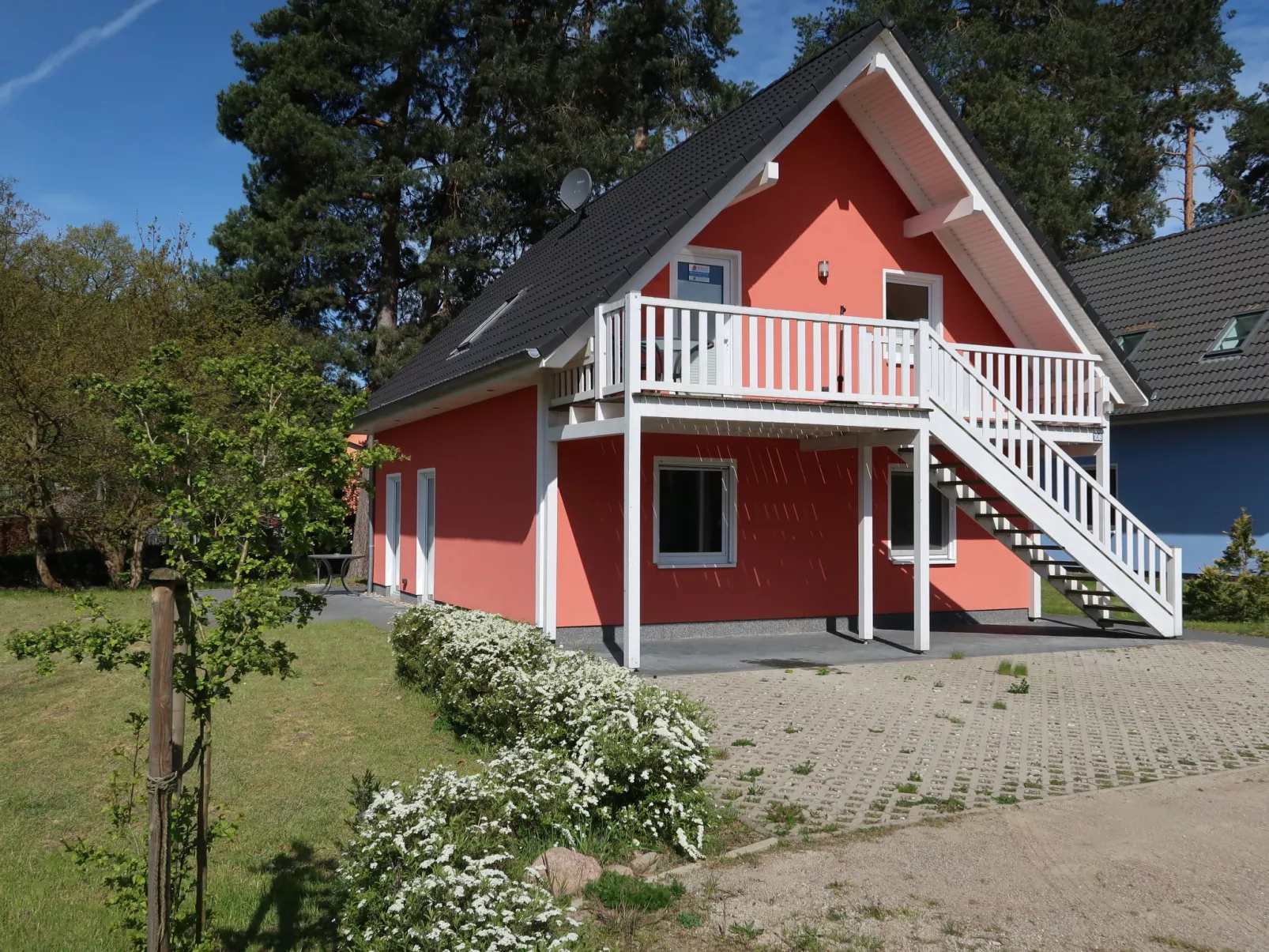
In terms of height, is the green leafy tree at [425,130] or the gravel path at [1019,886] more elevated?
the green leafy tree at [425,130]

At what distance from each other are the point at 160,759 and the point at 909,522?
12579 mm

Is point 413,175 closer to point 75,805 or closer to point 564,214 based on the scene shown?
point 564,214

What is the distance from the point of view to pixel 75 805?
6160 mm

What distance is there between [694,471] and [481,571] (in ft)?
10.5

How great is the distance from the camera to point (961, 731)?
8.01 m

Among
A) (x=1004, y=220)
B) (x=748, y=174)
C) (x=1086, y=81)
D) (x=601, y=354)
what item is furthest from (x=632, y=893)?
(x=1086, y=81)

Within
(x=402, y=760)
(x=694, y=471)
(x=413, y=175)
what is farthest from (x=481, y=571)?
(x=413, y=175)

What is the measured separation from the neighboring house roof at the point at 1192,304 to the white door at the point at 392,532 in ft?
43.2

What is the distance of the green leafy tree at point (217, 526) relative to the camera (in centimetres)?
369

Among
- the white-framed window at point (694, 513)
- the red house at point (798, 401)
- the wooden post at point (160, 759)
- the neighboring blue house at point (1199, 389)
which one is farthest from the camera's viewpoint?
the neighboring blue house at point (1199, 389)

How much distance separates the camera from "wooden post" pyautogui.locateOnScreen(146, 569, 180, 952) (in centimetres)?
326

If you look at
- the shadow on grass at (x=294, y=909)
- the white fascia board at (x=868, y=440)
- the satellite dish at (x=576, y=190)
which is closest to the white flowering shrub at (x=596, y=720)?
the shadow on grass at (x=294, y=909)

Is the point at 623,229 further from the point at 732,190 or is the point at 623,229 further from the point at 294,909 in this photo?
the point at 294,909

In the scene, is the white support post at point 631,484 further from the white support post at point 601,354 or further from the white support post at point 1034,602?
the white support post at point 1034,602
